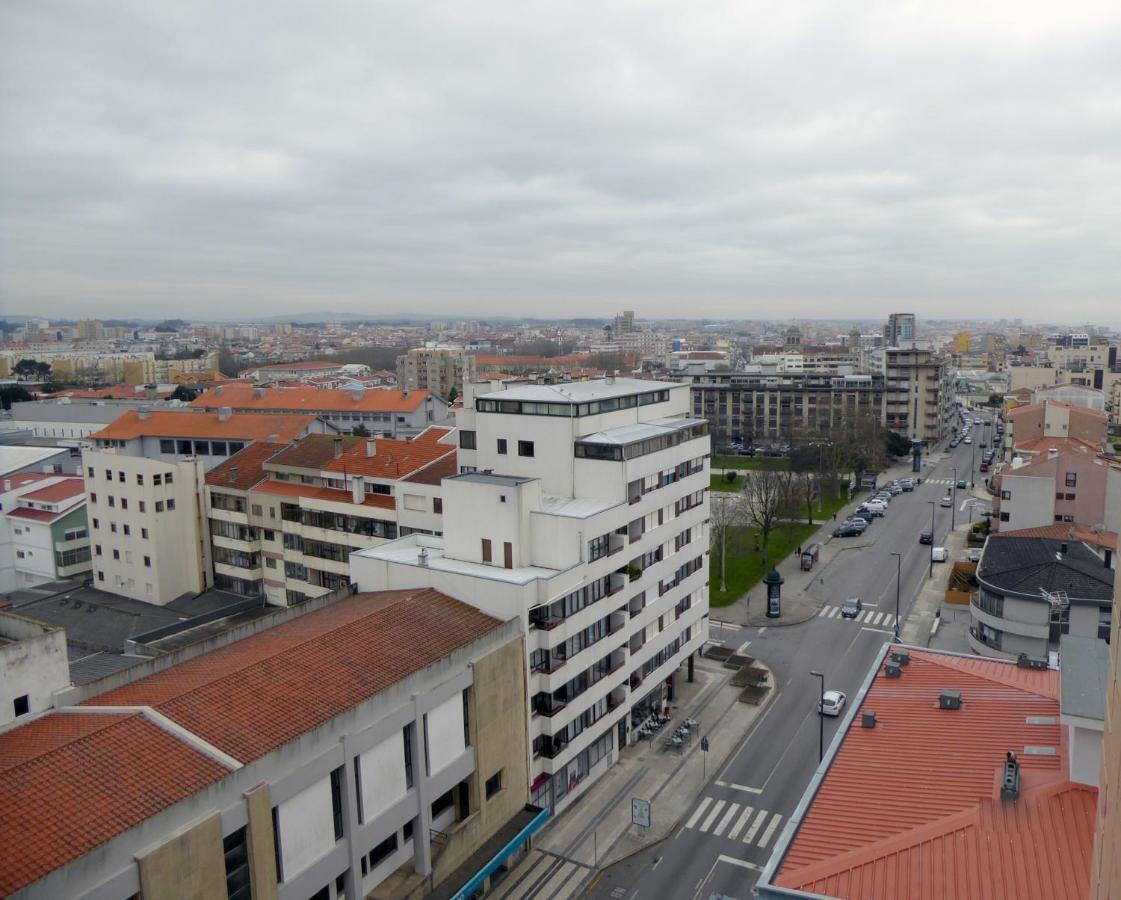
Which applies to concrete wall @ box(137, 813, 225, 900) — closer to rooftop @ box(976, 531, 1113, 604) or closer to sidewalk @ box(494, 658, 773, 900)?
sidewalk @ box(494, 658, 773, 900)

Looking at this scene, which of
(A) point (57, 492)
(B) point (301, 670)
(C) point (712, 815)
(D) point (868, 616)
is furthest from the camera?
(A) point (57, 492)

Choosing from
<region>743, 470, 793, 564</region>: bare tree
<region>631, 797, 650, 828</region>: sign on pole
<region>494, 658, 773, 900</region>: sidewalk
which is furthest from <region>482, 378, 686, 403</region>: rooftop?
<region>743, 470, 793, 564</region>: bare tree

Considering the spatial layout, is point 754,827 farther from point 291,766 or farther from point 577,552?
point 291,766

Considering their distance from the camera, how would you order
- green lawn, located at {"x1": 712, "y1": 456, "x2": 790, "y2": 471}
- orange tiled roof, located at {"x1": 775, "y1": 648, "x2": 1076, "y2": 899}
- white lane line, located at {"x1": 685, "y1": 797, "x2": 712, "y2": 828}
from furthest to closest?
green lawn, located at {"x1": 712, "y1": 456, "x2": 790, "y2": 471}, white lane line, located at {"x1": 685, "y1": 797, "x2": 712, "y2": 828}, orange tiled roof, located at {"x1": 775, "y1": 648, "x2": 1076, "y2": 899}

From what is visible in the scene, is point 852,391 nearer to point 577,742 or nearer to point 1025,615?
point 1025,615

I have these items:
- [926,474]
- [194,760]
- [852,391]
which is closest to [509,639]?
[194,760]

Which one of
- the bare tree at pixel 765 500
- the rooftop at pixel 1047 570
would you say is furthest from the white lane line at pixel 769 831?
the bare tree at pixel 765 500

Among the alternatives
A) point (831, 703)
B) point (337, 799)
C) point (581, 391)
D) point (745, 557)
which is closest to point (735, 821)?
point (831, 703)
